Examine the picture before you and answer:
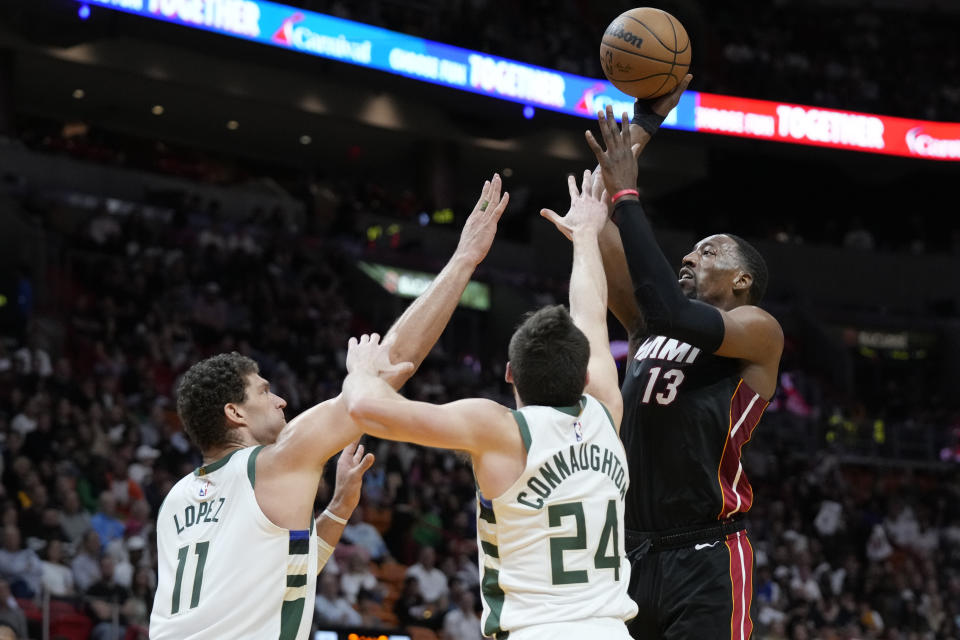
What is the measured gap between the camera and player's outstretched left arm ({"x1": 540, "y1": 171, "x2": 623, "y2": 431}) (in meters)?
3.95

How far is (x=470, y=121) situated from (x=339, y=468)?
67.2 feet

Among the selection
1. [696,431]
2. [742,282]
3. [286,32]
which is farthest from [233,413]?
[286,32]

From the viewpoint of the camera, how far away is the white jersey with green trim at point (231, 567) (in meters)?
3.90

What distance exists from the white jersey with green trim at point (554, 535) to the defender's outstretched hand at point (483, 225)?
0.82 m

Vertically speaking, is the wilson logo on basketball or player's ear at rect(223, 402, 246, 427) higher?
the wilson logo on basketball

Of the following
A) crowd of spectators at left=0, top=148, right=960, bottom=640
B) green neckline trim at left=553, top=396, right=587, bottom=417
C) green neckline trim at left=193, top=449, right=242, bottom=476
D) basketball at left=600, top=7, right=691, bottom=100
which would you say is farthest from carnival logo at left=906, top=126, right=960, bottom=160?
green neckline trim at left=193, top=449, right=242, bottom=476

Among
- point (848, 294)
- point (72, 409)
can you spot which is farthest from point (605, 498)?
point (848, 294)

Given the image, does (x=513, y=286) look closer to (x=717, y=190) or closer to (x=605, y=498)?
(x=717, y=190)

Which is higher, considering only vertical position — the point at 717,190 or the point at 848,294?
the point at 717,190

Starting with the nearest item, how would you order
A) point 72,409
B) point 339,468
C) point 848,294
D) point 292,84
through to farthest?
point 339,468
point 72,409
point 292,84
point 848,294

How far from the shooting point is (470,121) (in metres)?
24.7

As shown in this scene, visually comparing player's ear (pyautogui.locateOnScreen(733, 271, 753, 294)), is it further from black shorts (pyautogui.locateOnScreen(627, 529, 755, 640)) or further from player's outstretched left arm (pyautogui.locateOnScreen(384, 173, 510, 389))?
player's outstretched left arm (pyautogui.locateOnScreen(384, 173, 510, 389))

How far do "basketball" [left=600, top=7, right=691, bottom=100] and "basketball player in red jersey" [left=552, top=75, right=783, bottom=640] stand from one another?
0.62 feet

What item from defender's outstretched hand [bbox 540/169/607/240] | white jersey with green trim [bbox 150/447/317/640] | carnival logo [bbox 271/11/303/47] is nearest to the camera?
white jersey with green trim [bbox 150/447/317/640]
